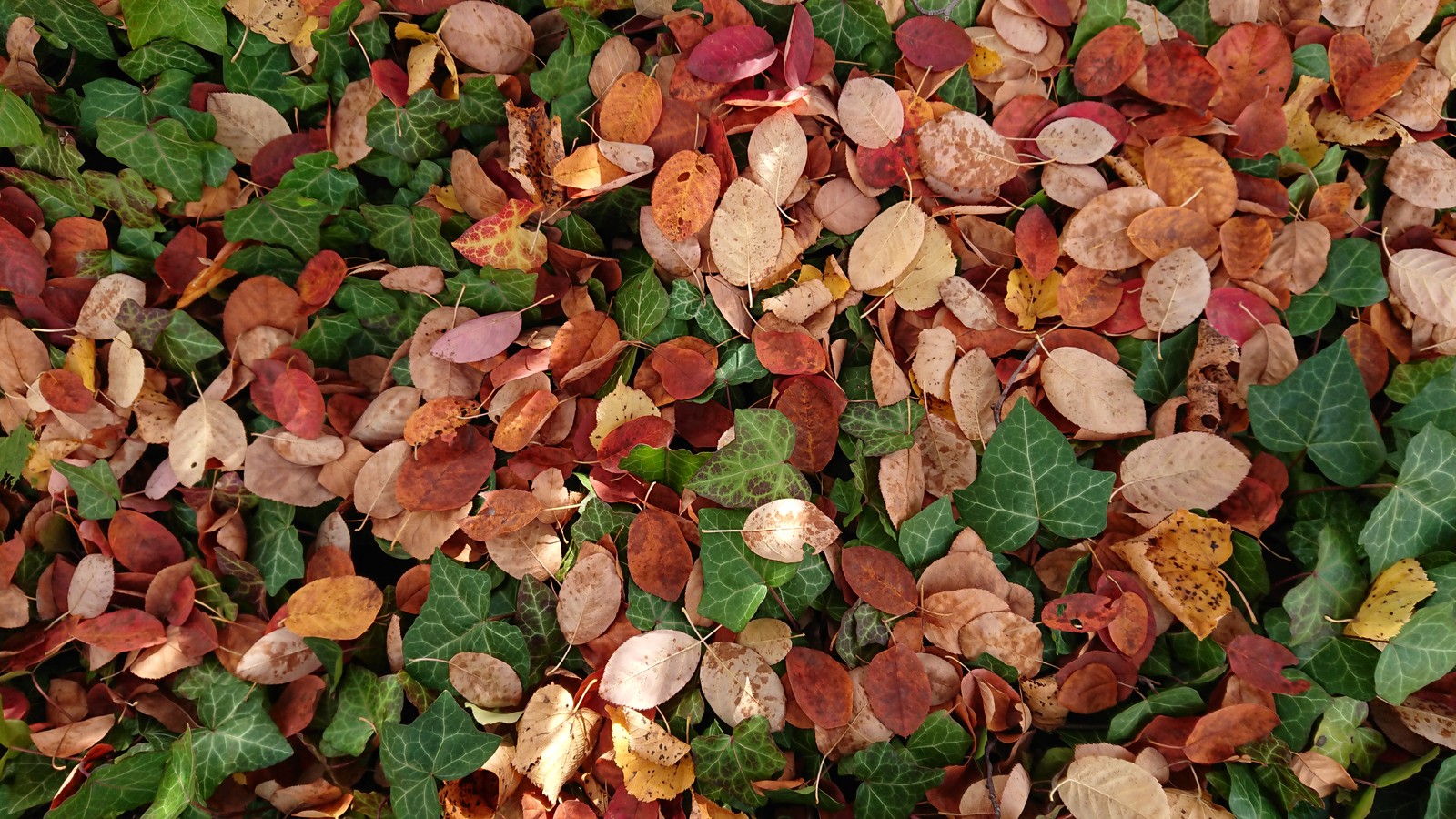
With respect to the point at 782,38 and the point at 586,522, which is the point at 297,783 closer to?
the point at 586,522

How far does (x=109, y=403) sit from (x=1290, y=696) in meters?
1.20

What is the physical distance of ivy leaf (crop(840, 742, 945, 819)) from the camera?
2.71ft

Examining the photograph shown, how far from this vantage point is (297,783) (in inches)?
35.5

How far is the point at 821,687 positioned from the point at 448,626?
363 mm

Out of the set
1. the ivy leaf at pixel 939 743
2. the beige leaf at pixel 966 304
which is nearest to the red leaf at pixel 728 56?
the beige leaf at pixel 966 304

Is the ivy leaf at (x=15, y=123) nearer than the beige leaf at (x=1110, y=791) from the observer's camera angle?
No

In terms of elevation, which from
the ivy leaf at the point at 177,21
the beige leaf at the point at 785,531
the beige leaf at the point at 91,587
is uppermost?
the ivy leaf at the point at 177,21

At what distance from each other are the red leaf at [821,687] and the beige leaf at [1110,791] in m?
0.20

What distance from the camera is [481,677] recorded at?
86cm

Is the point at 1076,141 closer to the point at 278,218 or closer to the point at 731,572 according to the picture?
the point at 731,572

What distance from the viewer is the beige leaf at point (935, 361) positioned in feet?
2.94

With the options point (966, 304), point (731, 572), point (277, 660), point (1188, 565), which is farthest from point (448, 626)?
point (1188, 565)

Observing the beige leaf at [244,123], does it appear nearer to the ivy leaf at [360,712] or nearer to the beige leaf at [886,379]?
the ivy leaf at [360,712]

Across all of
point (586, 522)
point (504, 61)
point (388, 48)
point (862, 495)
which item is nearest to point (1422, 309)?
point (862, 495)
